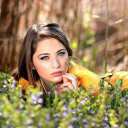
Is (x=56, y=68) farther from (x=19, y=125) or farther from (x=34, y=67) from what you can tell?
(x=19, y=125)

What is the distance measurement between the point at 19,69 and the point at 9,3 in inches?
41.6

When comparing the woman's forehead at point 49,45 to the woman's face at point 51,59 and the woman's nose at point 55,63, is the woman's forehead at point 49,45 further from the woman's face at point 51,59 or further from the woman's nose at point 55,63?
the woman's nose at point 55,63

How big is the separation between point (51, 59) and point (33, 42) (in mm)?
396

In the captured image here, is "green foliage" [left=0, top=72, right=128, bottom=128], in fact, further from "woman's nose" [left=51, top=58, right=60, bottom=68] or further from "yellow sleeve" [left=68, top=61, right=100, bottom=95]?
"yellow sleeve" [left=68, top=61, right=100, bottom=95]

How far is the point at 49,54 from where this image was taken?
6.28ft

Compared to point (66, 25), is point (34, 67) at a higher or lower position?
lower

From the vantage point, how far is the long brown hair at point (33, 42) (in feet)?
6.98

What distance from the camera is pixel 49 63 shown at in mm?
1896

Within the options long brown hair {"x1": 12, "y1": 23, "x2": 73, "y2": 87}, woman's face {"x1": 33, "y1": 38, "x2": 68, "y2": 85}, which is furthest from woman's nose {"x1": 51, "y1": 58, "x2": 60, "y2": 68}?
long brown hair {"x1": 12, "y1": 23, "x2": 73, "y2": 87}

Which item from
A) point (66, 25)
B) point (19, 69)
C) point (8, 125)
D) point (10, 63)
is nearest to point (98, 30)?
point (66, 25)

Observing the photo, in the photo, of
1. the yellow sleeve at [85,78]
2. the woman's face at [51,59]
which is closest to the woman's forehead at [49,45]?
the woman's face at [51,59]

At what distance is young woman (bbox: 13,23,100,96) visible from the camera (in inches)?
74.9

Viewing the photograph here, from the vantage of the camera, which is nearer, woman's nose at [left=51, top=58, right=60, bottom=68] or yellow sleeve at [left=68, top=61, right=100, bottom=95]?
woman's nose at [left=51, top=58, right=60, bottom=68]

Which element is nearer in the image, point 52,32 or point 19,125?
point 19,125
